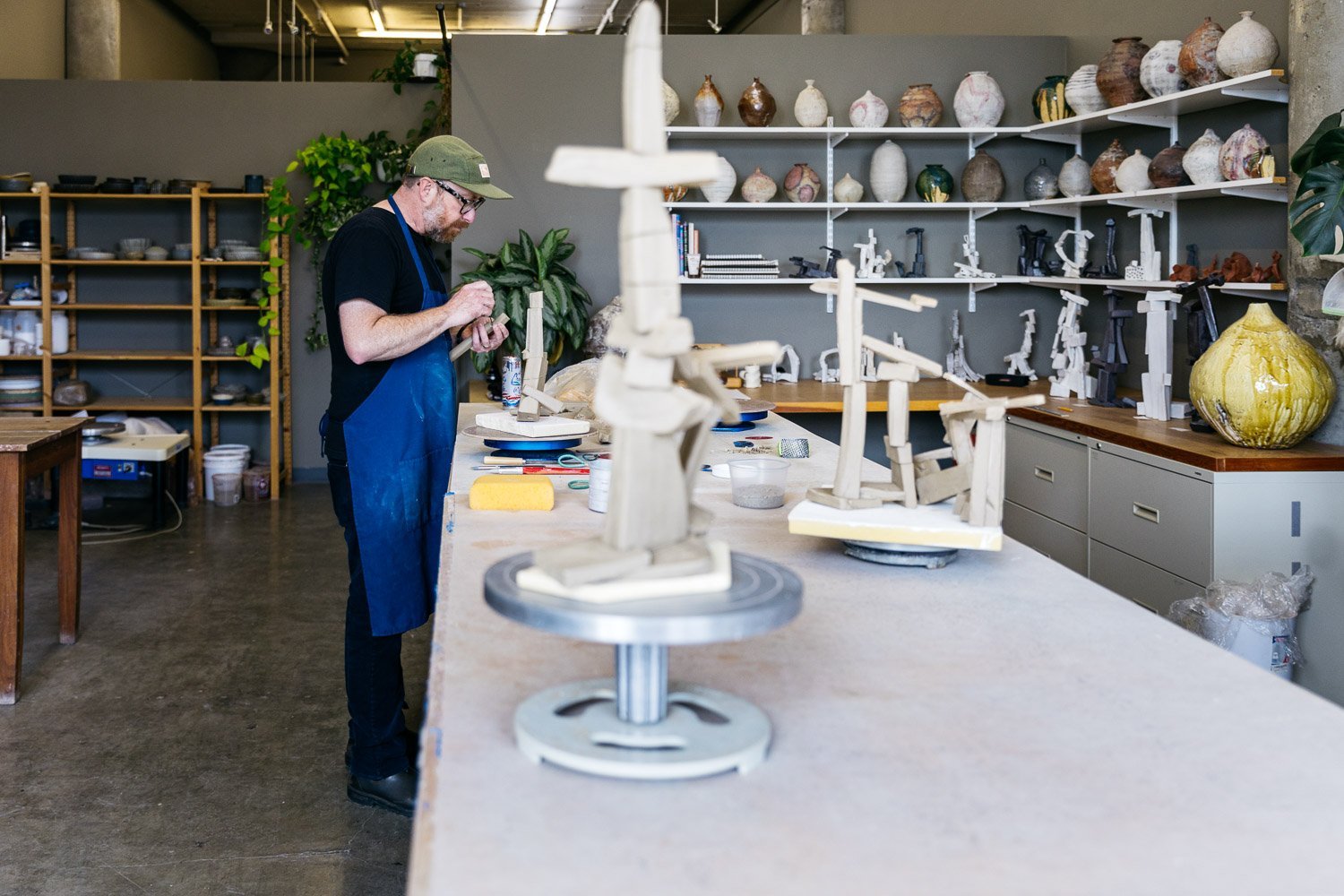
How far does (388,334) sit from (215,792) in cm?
140

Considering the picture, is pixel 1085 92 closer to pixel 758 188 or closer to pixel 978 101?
pixel 978 101

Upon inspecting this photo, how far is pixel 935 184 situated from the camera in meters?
5.86

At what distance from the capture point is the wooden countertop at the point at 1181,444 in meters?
3.30

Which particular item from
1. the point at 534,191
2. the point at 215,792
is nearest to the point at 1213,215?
the point at 534,191

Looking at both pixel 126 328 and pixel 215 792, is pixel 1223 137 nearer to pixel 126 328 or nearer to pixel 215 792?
pixel 215 792

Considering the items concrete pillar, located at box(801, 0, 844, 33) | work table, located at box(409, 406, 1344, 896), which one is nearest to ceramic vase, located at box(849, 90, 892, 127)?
concrete pillar, located at box(801, 0, 844, 33)

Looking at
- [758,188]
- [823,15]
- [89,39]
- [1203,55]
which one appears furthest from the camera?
[89,39]

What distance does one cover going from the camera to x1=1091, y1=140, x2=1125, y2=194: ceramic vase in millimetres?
5031

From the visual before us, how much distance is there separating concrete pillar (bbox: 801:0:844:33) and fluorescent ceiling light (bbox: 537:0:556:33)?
217cm

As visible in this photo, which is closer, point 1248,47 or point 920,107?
point 1248,47

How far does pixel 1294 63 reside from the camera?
12.2ft

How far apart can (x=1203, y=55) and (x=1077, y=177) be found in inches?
52.4

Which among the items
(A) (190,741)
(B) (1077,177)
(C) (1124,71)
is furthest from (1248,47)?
(A) (190,741)

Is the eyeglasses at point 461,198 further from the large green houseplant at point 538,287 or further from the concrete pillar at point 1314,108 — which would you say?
the large green houseplant at point 538,287
